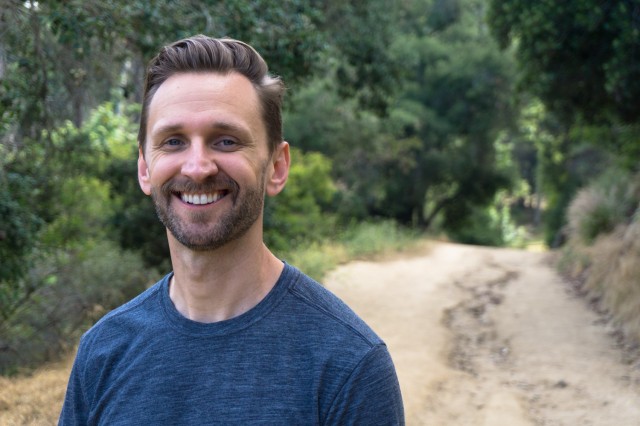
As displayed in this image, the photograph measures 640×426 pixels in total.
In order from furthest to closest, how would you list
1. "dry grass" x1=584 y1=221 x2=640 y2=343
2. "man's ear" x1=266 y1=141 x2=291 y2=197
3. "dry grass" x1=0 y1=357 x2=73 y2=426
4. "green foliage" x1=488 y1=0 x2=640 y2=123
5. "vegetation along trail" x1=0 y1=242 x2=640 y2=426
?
"green foliage" x1=488 y1=0 x2=640 y2=123, "dry grass" x1=584 y1=221 x2=640 y2=343, "vegetation along trail" x1=0 y1=242 x2=640 y2=426, "dry grass" x1=0 y1=357 x2=73 y2=426, "man's ear" x1=266 y1=141 x2=291 y2=197

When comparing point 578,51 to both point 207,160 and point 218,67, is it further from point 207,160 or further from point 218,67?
point 207,160

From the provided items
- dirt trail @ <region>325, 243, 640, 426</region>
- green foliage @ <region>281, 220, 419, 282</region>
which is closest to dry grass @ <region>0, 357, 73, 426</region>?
dirt trail @ <region>325, 243, 640, 426</region>

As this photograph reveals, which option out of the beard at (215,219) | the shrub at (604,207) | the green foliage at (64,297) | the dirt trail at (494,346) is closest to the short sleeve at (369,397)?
the beard at (215,219)

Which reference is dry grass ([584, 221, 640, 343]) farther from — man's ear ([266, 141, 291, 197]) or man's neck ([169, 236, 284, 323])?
man's neck ([169, 236, 284, 323])

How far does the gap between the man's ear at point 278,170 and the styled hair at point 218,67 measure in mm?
38

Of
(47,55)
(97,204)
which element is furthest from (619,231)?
(47,55)

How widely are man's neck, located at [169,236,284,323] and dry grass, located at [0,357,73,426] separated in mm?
3696

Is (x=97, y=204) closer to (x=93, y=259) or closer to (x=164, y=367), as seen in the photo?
(x=93, y=259)

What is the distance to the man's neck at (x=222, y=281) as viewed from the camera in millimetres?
1955

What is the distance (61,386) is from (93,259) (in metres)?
4.96

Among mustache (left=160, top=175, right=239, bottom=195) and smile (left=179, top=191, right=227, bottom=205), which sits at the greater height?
mustache (left=160, top=175, right=239, bottom=195)

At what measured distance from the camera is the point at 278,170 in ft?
7.11

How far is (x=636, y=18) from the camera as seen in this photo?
1021cm

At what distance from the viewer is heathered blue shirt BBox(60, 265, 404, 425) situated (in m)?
1.76
